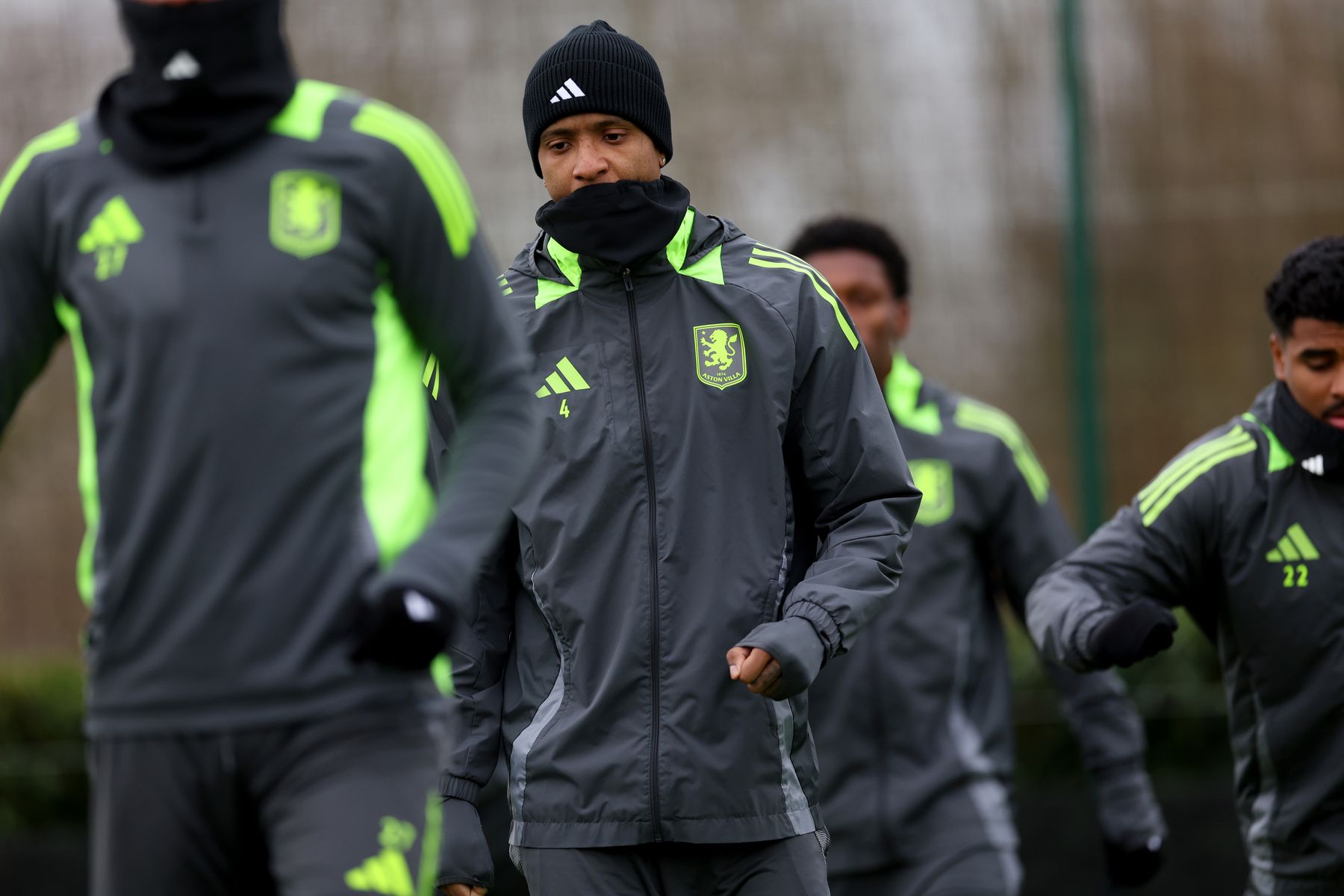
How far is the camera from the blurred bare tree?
28.8ft

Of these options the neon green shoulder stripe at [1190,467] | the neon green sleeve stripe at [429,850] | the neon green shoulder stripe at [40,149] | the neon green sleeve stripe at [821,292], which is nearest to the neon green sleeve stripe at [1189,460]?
the neon green shoulder stripe at [1190,467]

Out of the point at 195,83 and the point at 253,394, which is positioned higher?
the point at 195,83

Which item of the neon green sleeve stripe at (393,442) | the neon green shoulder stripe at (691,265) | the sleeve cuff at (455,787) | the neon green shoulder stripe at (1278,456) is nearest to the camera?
the neon green sleeve stripe at (393,442)

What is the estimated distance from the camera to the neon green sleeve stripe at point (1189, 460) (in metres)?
4.68

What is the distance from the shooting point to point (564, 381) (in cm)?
407

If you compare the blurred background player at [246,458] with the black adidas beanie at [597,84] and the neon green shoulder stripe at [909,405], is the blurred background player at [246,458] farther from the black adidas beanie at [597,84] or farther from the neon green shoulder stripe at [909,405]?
the neon green shoulder stripe at [909,405]

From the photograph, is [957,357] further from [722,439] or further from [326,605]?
[326,605]

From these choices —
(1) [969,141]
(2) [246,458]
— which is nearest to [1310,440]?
(2) [246,458]

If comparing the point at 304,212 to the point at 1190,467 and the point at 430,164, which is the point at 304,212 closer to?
the point at 430,164

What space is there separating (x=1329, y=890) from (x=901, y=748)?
1.61 m

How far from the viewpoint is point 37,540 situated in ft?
29.3

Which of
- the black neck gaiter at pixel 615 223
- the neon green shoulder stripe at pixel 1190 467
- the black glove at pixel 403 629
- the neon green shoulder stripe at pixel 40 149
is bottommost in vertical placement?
the neon green shoulder stripe at pixel 1190 467

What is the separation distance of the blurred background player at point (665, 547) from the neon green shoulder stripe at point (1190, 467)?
867 millimetres

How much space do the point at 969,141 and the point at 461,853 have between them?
538 cm
